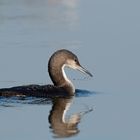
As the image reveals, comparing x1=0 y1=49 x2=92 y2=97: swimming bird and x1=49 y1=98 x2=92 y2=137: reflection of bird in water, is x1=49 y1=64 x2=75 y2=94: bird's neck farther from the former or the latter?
A: x1=49 y1=98 x2=92 y2=137: reflection of bird in water

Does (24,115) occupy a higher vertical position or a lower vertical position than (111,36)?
lower

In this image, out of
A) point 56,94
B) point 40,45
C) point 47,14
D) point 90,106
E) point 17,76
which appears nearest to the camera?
point 90,106

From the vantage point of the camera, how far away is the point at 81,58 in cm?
1675

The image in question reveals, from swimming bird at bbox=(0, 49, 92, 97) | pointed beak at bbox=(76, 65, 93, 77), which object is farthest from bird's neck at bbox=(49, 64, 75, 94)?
pointed beak at bbox=(76, 65, 93, 77)

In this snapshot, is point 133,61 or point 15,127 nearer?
point 15,127

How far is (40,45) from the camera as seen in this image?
60.8 feet

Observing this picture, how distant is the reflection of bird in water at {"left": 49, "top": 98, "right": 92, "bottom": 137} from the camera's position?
11680 millimetres

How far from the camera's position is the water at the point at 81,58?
39.4 ft

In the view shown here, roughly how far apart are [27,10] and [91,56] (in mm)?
8583

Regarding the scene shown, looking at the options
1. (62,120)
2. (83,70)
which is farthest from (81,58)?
(62,120)

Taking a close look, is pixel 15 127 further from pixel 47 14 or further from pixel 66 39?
pixel 47 14

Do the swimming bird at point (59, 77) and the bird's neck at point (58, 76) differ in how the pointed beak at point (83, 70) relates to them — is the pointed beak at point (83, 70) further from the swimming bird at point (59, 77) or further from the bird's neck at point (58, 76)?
the bird's neck at point (58, 76)

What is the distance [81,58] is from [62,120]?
4.37 metres

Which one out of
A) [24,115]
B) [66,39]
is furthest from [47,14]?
[24,115]
